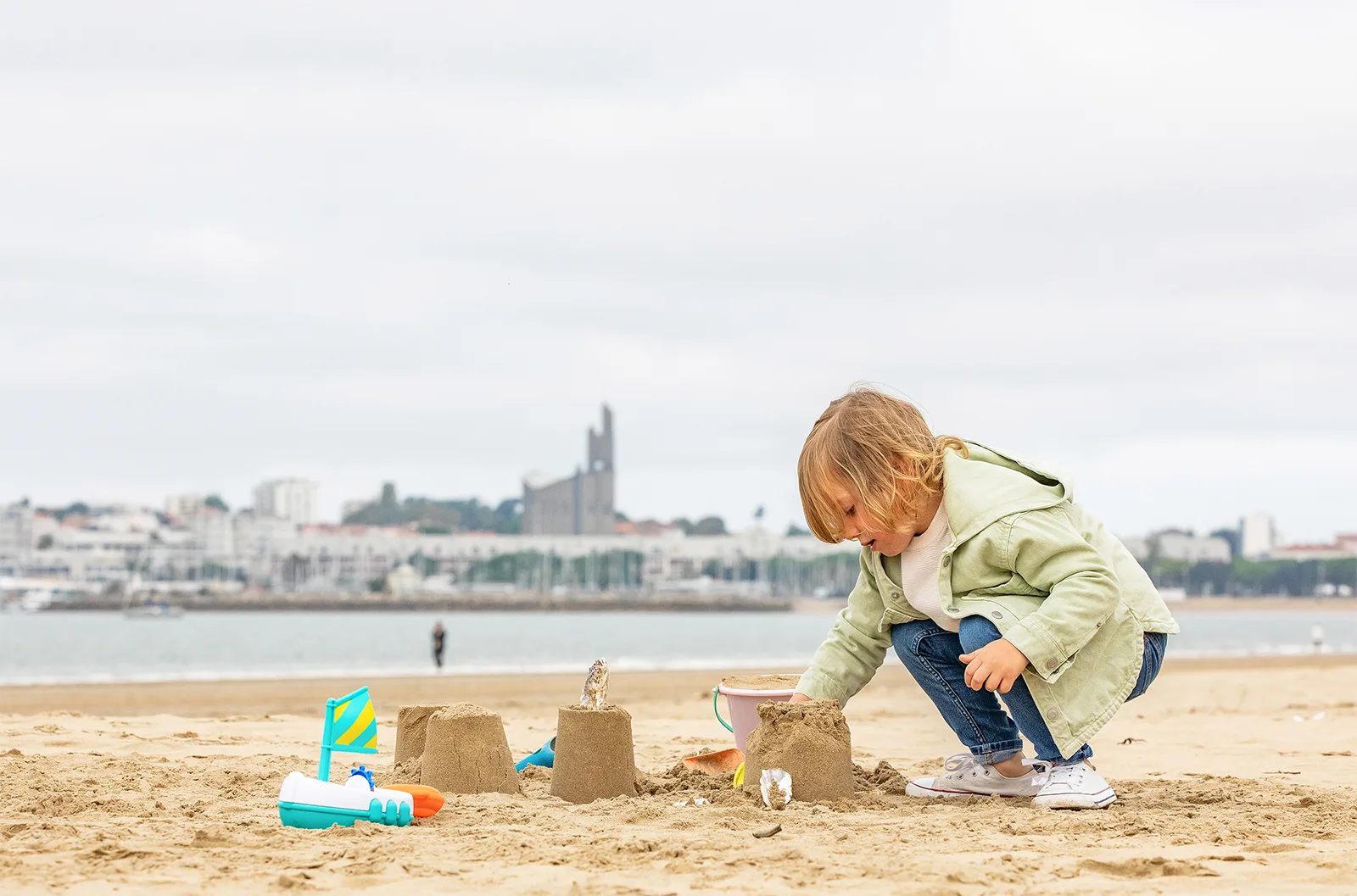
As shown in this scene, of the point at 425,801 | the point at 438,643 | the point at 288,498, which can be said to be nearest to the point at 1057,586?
the point at 425,801

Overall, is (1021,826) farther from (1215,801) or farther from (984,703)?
(1215,801)

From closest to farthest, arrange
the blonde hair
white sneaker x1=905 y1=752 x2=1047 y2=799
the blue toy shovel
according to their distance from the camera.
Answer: the blonde hair → white sneaker x1=905 y1=752 x2=1047 y2=799 → the blue toy shovel

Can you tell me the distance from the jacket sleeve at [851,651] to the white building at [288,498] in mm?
141842

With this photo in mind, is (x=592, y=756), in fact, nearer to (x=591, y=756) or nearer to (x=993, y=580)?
(x=591, y=756)

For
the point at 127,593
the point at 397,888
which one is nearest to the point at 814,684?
the point at 397,888

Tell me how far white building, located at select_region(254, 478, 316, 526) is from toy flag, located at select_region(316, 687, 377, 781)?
142 metres

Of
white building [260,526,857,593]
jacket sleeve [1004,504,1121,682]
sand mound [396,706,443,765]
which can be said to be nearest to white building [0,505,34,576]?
white building [260,526,857,593]

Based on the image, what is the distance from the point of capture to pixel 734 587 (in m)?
120

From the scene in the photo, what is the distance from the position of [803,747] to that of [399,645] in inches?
1923

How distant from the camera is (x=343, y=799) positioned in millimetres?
3137

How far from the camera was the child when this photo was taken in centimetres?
328

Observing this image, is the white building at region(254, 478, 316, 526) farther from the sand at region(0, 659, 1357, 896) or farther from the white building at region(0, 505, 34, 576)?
the sand at region(0, 659, 1357, 896)

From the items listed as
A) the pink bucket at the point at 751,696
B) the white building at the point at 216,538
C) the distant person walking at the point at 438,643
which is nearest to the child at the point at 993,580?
the pink bucket at the point at 751,696

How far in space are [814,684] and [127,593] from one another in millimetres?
109074
